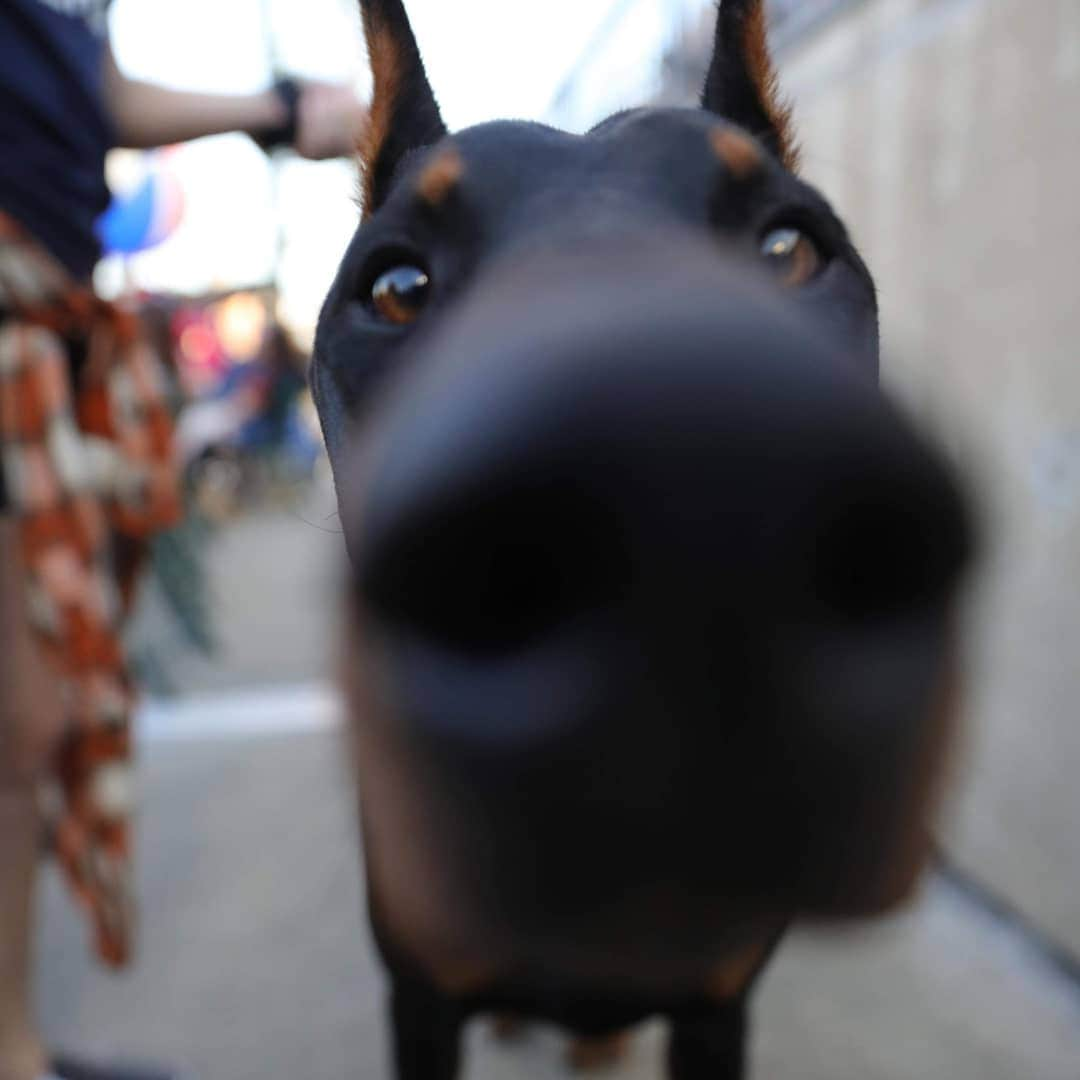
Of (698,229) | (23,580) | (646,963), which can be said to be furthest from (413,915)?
(23,580)

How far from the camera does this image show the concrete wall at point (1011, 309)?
1.84 m

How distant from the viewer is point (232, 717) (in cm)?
364

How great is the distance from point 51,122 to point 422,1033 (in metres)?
1.43

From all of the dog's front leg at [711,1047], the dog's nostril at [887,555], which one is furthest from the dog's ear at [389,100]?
the dog's front leg at [711,1047]

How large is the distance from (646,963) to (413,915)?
136 mm

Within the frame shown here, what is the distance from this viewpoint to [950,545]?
0.43m

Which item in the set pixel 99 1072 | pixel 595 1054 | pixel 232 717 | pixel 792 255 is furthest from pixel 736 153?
pixel 232 717

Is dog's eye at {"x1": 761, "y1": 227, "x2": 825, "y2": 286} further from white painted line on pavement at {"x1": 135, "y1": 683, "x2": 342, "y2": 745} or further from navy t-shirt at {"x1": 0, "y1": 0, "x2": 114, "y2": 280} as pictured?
white painted line on pavement at {"x1": 135, "y1": 683, "x2": 342, "y2": 745}

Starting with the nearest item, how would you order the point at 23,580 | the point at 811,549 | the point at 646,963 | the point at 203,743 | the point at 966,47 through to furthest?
the point at 811,549
the point at 646,963
the point at 23,580
the point at 966,47
the point at 203,743

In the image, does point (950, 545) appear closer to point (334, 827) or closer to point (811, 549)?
point (811, 549)

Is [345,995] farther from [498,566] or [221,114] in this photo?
[498,566]

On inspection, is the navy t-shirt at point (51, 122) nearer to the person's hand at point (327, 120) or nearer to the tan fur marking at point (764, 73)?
the person's hand at point (327, 120)

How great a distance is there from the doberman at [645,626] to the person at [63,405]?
1.17 m

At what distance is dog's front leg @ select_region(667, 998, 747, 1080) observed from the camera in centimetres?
111
